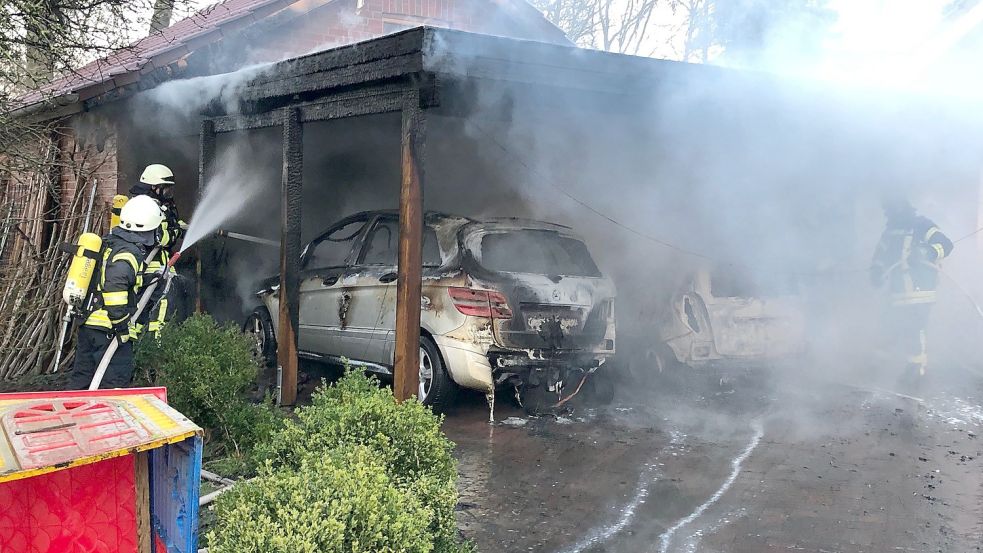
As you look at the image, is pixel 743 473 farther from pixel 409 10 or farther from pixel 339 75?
pixel 409 10

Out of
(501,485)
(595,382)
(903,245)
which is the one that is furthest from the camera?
(903,245)

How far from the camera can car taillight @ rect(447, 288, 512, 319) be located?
643cm

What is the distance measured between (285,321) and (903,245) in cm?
652

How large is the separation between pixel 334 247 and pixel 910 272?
616 cm

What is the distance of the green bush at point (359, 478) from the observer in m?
2.58

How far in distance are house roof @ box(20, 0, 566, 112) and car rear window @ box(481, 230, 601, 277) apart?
3570 millimetres

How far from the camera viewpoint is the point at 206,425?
17.9ft

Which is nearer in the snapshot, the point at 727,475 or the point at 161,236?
the point at 727,475

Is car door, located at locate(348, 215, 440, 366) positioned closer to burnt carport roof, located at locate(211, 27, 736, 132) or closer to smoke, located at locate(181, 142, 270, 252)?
burnt carport roof, located at locate(211, 27, 736, 132)

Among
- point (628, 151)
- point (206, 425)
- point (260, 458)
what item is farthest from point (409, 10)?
point (260, 458)

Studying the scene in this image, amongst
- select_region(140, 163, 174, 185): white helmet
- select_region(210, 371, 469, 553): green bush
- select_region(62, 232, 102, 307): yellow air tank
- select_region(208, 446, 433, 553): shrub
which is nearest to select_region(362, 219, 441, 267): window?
select_region(140, 163, 174, 185): white helmet

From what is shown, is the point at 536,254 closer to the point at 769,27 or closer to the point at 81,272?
the point at 81,272

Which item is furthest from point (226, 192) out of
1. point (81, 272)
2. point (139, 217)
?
point (81, 272)

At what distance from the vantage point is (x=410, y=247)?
5.69 metres
